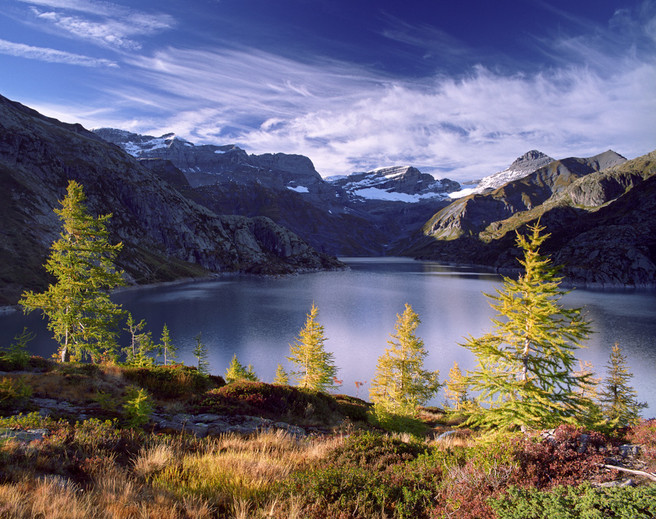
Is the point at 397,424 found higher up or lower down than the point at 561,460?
lower down

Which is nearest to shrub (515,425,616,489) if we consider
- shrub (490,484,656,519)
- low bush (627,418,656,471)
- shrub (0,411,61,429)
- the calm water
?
low bush (627,418,656,471)

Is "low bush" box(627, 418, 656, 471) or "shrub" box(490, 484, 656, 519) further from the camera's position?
"low bush" box(627, 418, 656, 471)

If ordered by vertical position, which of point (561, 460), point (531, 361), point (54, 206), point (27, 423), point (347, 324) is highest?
point (54, 206)

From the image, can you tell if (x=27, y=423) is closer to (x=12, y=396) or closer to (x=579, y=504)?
(x=12, y=396)

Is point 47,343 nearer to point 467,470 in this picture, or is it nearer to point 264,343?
point 264,343

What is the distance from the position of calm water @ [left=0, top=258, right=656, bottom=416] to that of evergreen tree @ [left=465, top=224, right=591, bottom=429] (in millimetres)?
14959

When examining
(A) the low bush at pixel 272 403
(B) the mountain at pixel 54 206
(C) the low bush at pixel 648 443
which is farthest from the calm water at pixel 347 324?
(B) the mountain at pixel 54 206

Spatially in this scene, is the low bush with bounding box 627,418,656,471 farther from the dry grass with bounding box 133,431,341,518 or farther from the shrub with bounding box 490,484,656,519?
the dry grass with bounding box 133,431,341,518

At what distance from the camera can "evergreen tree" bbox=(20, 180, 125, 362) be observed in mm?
22094

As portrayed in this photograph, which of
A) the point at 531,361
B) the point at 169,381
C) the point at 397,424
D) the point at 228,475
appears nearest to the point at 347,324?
the point at 397,424

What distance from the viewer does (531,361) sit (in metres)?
13.8

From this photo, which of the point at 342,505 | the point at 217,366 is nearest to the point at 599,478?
the point at 342,505

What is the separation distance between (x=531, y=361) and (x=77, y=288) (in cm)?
2657

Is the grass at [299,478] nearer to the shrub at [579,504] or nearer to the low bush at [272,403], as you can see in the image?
the shrub at [579,504]
